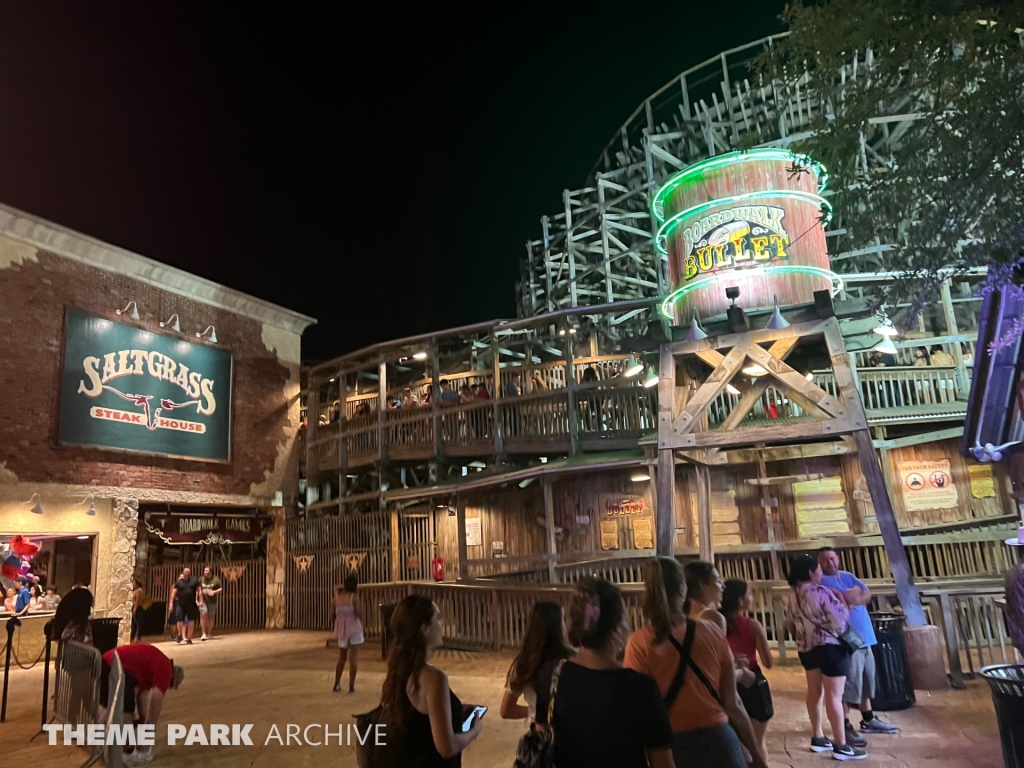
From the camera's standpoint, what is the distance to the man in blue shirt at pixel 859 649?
6.16m

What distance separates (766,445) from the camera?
540 inches

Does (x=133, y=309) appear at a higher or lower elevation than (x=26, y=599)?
higher

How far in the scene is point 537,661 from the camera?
11.2ft

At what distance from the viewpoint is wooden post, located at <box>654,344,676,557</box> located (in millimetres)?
9320

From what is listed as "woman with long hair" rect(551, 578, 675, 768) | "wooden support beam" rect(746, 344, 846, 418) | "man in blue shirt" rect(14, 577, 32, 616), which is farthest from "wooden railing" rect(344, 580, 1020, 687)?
"man in blue shirt" rect(14, 577, 32, 616)

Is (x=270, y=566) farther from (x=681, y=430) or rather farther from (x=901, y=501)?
(x=901, y=501)

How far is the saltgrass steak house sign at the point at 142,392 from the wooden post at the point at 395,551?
15.8ft

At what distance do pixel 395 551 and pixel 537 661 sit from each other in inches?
551

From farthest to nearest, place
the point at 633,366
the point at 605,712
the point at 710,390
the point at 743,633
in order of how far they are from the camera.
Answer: the point at 633,366 < the point at 710,390 < the point at 743,633 < the point at 605,712

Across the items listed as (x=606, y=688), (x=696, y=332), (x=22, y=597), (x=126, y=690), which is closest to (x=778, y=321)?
(x=696, y=332)

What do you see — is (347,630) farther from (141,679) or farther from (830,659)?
(830,659)

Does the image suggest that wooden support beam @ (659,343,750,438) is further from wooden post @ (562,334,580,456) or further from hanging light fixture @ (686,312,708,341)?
wooden post @ (562,334,580,456)

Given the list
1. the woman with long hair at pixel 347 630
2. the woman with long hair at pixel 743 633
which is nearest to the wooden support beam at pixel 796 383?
the woman with long hair at pixel 743 633

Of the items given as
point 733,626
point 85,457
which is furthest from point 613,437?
point 85,457
